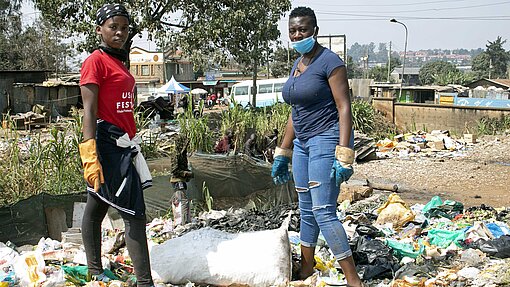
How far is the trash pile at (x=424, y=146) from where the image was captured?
14.3 meters

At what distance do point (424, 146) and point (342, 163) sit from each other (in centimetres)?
1257

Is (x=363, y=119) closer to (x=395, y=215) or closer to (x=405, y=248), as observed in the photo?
(x=395, y=215)

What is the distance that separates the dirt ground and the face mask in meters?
5.15

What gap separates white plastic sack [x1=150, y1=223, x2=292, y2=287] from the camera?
11.4 ft

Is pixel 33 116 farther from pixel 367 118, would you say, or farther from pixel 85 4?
pixel 367 118

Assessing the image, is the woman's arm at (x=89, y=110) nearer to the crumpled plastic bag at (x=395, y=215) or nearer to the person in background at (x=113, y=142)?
the person in background at (x=113, y=142)

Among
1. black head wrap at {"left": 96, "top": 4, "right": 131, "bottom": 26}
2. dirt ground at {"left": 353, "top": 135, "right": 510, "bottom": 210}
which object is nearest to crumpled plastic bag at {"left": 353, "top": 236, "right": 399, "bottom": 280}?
black head wrap at {"left": 96, "top": 4, "right": 131, "bottom": 26}

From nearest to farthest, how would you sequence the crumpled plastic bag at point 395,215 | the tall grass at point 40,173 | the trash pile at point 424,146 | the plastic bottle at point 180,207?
the plastic bottle at point 180,207
the crumpled plastic bag at point 395,215
the tall grass at point 40,173
the trash pile at point 424,146

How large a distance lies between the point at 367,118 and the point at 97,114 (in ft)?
51.8

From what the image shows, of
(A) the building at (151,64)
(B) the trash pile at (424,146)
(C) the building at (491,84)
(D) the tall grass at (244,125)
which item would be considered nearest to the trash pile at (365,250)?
(D) the tall grass at (244,125)

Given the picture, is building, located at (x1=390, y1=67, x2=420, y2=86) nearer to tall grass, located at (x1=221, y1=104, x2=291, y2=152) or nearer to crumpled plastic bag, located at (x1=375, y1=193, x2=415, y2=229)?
tall grass, located at (x1=221, y1=104, x2=291, y2=152)

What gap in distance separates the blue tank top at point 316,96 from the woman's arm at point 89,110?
3.71 feet

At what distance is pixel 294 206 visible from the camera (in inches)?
228

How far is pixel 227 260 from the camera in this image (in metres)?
3.53
